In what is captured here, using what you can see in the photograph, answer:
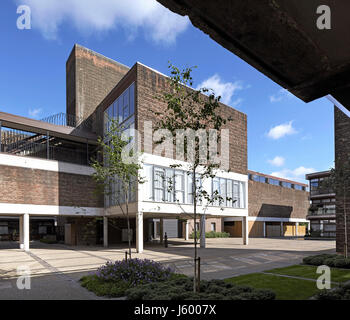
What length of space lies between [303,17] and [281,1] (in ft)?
0.91

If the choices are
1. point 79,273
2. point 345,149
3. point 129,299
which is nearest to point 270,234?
point 345,149

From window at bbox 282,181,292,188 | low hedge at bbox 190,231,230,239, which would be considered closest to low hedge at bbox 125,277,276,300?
low hedge at bbox 190,231,230,239

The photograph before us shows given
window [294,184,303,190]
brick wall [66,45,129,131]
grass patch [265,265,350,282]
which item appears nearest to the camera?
grass patch [265,265,350,282]

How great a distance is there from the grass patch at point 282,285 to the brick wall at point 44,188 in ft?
49.0

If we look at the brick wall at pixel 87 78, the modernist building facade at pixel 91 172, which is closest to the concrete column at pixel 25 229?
the modernist building facade at pixel 91 172

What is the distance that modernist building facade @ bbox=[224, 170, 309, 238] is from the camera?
49906 millimetres

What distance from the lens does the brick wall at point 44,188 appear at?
80.0 ft

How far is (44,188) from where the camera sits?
26.2 meters

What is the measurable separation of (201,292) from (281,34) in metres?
6.92

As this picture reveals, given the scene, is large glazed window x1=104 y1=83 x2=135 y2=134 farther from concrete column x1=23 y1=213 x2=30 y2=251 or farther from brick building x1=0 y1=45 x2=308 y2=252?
concrete column x1=23 y1=213 x2=30 y2=251

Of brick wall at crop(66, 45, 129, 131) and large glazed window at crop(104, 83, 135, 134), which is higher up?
brick wall at crop(66, 45, 129, 131)

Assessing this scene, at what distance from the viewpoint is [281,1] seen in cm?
206

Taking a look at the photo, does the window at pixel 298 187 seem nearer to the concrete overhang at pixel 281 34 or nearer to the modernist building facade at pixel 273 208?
the modernist building facade at pixel 273 208

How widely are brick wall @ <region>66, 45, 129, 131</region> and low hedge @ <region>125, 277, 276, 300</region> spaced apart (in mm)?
35125
